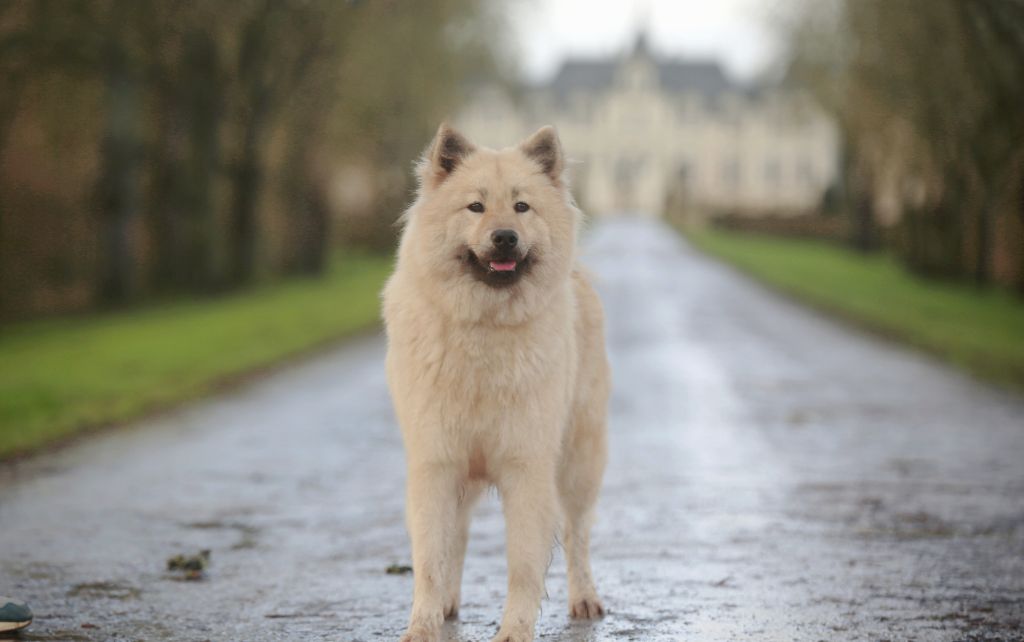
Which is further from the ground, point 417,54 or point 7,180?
point 417,54

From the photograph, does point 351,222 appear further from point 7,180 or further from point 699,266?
point 7,180

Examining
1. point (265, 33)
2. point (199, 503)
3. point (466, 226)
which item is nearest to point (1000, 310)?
point (265, 33)

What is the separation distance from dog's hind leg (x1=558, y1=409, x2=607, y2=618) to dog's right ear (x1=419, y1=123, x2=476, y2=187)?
1.32m

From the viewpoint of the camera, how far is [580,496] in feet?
21.4

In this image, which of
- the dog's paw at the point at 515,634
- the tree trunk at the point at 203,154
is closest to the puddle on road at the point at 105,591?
the dog's paw at the point at 515,634

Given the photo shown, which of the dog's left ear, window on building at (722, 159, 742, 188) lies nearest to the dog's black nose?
the dog's left ear

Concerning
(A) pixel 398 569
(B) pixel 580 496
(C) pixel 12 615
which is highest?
(B) pixel 580 496

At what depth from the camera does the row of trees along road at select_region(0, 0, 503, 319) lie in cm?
2522

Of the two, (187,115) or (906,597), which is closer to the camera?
(906,597)

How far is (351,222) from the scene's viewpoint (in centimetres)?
5450

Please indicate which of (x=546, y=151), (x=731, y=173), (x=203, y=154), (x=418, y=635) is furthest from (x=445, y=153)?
(x=731, y=173)

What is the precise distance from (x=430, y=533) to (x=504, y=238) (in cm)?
125

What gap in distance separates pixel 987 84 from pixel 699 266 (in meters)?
21.5

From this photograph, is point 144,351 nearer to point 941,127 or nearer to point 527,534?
point 527,534
